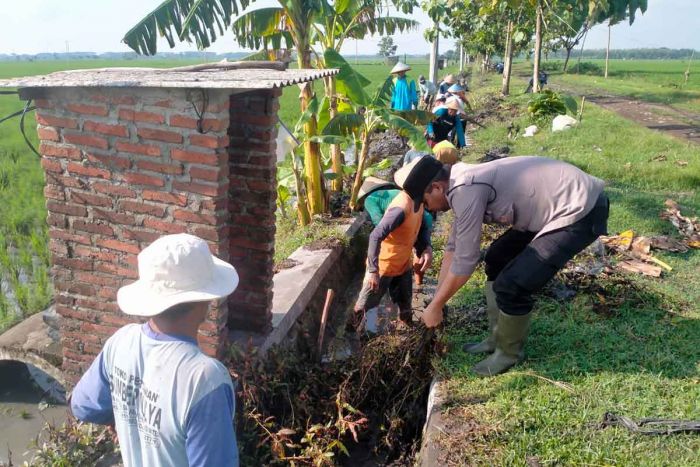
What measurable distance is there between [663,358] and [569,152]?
7.61 meters

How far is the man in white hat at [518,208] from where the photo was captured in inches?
124

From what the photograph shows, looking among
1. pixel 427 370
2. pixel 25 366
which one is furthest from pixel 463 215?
pixel 25 366

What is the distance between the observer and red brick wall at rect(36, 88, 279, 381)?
3.24 m

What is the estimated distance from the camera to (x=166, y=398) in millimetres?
1722

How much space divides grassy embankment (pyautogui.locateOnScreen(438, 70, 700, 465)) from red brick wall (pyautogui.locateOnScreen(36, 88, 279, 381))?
5.43 feet

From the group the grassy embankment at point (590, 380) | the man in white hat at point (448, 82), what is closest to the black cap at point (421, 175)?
the grassy embankment at point (590, 380)

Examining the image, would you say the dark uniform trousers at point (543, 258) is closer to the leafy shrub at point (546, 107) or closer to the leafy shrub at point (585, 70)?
Result: the leafy shrub at point (546, 107)

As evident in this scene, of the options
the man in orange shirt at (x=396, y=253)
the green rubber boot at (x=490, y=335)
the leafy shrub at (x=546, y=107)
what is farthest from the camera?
the leafy shrub at (x=546, y=107)

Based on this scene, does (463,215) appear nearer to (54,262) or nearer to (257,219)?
(257,219)

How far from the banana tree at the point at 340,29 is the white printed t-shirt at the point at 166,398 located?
505 cm

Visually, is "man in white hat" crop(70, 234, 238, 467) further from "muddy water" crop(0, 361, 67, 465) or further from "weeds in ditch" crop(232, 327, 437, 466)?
"muddy water" crop(0, 361, 67, 465)

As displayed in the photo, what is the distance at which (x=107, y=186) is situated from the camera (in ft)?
11.4

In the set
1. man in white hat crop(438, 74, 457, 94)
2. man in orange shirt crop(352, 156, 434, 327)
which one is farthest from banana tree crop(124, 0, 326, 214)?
man in white hat crop(438, 74, 457, 94)

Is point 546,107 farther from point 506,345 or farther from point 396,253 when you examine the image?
point 506,345
